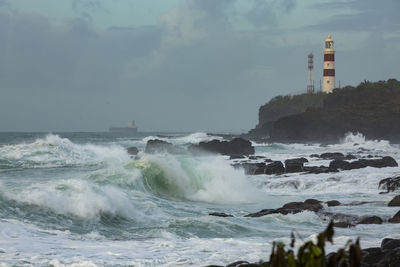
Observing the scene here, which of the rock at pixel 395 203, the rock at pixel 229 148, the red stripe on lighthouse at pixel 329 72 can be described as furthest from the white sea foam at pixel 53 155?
the red stripe on lighthouse at pixel 329 72

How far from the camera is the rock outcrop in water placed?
211ft

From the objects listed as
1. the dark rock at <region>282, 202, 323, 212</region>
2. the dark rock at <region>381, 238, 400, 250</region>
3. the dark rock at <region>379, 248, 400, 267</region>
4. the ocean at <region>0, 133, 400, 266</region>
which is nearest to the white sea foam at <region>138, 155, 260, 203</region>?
the ocean at <region>0, 133, 400, 266</region>

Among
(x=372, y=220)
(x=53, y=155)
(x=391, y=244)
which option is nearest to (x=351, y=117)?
(x=53, y=155)

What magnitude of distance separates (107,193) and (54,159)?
21.0 meters

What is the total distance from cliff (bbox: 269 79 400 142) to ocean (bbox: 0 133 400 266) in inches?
1533

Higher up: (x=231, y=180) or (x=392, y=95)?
(x=392, y=95)

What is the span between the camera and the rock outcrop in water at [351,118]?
211ft

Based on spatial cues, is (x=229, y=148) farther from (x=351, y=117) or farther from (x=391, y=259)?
(x=391, y=259)

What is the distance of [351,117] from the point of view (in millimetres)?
68188

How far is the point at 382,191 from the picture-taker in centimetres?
2067

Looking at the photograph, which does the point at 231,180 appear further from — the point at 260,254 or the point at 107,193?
the point at 260,254

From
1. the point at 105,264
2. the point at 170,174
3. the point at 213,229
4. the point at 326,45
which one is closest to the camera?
the point at 105,264

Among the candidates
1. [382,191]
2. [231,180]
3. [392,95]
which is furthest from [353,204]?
[392,95]

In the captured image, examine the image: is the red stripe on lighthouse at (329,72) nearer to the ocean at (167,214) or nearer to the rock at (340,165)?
the rock at (340,165)
